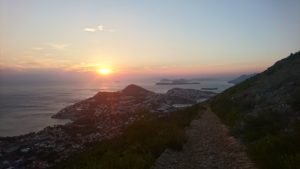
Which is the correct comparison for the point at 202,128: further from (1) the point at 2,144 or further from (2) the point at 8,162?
(1) the point at 2,144

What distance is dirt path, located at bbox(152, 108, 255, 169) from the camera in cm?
1232

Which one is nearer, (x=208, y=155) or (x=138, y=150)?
(x=208, y=155)

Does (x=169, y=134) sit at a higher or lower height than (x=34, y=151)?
higher

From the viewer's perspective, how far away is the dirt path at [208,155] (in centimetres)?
1232

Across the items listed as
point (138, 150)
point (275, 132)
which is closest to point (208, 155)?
point (138, 150)

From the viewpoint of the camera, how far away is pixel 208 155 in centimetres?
1409

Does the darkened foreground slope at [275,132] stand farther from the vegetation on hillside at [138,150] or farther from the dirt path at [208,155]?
the vegetation on hillside at [138,150]

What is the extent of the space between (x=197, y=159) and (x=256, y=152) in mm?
2418

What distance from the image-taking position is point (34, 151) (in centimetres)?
4650

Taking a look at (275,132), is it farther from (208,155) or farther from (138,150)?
(138,150)

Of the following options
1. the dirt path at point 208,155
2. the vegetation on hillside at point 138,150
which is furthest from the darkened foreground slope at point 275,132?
the vegetation on hillside at point 138,150

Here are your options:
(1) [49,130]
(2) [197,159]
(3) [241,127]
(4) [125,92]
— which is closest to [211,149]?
(2) [197,159]

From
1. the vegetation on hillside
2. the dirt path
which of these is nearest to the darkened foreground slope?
the dirt path

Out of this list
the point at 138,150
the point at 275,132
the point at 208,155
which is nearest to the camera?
the point at 208,155
